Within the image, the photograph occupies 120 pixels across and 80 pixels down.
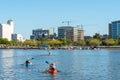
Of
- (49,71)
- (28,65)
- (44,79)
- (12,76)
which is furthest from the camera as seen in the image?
(28,65)

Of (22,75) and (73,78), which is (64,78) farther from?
(22,75)

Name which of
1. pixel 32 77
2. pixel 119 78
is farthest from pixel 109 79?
pixel 32 77

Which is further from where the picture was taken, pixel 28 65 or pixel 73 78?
pixel 28 65

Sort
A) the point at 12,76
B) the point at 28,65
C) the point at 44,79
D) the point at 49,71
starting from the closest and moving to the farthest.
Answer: the point at 44,79 → the point at 12,76 → the point at 49,71 → the point at 28,65

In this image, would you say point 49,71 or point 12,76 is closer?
point 12,76

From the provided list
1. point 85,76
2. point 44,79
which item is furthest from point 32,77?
point 85,76

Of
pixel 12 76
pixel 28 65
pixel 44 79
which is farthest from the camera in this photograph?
pixel 28 65

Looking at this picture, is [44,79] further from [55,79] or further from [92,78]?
[92,78]

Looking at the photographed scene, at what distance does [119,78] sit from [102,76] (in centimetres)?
325

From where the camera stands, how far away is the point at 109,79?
51719 mm

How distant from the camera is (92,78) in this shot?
2055 inches

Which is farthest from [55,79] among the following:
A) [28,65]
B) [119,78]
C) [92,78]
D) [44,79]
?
[28,65]

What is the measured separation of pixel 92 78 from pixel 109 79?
2.26 meters

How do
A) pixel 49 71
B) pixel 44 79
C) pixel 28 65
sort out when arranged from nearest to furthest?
pixel 44 79 → pixel 49 71 → pixel 28 65
